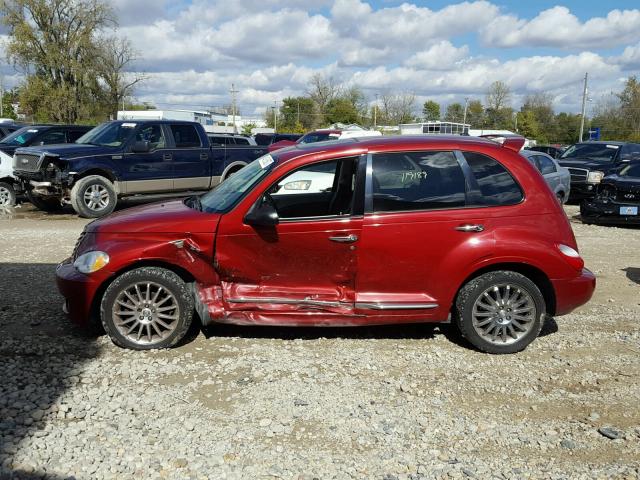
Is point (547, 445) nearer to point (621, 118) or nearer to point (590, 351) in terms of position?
point (590, 351)

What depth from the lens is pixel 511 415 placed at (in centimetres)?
405

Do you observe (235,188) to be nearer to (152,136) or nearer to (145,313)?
Result: (145,313)

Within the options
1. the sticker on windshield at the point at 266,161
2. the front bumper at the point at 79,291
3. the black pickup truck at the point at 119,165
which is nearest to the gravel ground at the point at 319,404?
the front bumper at the point at 79,291

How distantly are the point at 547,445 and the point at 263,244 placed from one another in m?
2.54

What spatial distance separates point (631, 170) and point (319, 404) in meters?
11.4

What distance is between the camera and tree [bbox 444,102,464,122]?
94.6 m

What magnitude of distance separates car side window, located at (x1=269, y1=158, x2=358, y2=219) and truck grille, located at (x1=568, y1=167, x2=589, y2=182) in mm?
12022

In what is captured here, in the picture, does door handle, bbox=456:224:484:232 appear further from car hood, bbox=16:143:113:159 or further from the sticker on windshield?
car hood, bbox=16:143:113:159

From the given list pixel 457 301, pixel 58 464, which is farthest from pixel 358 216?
pixel 58 464

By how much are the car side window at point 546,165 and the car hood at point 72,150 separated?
30.4 feet

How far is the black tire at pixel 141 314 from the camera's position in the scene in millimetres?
4828

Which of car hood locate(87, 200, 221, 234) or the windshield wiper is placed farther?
the windshield wiper

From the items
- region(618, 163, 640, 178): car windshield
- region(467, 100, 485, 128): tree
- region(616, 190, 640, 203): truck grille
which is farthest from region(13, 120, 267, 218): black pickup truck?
region(467, 100, 485, 128): tree

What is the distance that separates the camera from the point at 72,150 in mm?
11852
